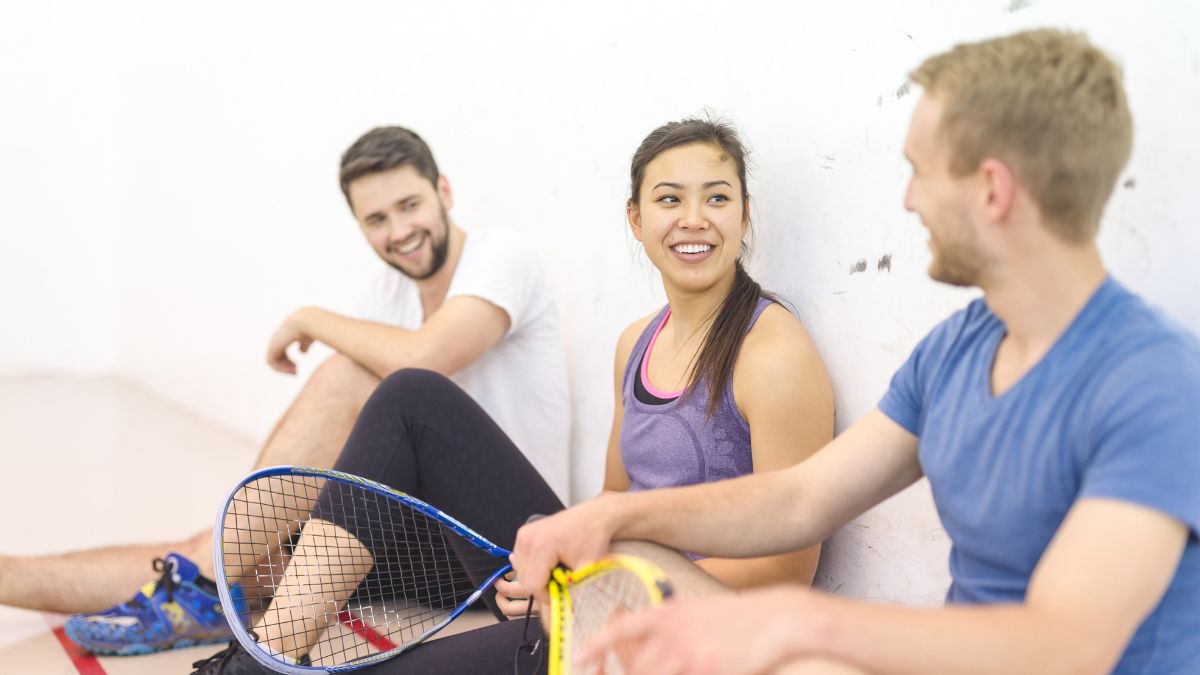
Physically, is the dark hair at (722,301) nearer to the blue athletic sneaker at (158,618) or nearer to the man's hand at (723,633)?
the man's hand at (723,633)

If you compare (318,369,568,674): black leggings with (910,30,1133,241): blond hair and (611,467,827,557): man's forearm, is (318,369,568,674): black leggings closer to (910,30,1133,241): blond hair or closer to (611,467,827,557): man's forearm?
(611,467,827,557): man's forearm

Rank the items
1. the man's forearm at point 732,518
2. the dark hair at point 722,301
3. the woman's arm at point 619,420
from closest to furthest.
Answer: the man's forearm at point 732,518, the dark hair at point 722,301, the woman's arm at point 619,420

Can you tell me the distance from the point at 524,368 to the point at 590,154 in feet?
1.61

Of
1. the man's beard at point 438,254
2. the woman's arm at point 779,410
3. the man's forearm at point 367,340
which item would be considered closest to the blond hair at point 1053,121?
the woman's arm at point 779,410

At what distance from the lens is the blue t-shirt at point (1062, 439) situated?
2.74 ft

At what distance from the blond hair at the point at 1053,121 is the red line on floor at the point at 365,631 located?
985mm

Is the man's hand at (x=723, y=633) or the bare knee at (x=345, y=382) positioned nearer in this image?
the man's hand at (x=723, y=633)

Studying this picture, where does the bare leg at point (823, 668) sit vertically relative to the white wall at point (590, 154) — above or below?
below

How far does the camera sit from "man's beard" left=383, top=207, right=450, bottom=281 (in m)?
2.44

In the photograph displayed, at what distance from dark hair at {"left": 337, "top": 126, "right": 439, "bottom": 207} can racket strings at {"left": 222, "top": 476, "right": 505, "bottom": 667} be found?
87 cm

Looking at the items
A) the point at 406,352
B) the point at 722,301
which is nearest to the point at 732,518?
the point at 722,301

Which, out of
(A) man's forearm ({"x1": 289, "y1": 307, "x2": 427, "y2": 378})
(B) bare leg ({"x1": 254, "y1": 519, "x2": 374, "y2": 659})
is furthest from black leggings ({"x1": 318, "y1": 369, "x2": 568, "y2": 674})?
(A) man's forearm ({"x1": 289, "y1": 307, "x2": 427, "y2": 378})

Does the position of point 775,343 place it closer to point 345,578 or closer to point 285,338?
point 345,578

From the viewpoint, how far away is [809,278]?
180 centimetres
